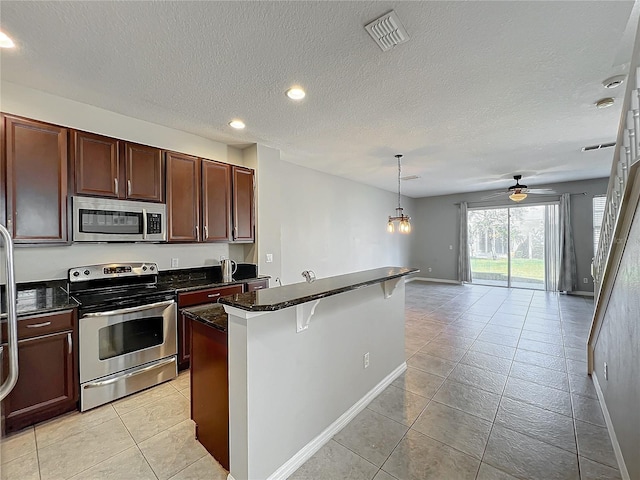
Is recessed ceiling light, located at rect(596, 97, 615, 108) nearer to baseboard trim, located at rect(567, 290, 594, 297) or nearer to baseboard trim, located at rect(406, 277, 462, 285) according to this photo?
baseboard trim, located at rect(567, 290, 594, 297)

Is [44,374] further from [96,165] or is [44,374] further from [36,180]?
[96,165]

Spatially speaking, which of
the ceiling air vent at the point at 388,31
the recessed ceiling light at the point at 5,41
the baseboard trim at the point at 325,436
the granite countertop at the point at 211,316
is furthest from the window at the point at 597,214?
the recessed ceiling light at the point at 5,41

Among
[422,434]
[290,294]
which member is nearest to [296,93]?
[290,294]

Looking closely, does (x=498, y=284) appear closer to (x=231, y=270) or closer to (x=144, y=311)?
(x=231, y=270)

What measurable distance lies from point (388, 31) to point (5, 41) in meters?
2.54

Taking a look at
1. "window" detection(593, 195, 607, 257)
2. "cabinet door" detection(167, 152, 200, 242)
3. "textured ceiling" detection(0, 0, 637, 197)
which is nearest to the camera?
"textured ceiling" detection(0, 0, 637, 197)

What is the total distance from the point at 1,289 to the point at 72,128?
145 cm

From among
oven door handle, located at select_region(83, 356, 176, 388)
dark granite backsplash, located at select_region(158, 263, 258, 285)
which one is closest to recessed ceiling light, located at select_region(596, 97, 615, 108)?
dark granite backsplash, located at select_region(158, 263, 258, 285)

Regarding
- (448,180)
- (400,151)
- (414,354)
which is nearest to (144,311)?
(414,354)

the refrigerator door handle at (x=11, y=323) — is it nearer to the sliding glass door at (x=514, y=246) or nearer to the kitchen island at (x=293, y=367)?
the kitchen island at (x=293, y=367)

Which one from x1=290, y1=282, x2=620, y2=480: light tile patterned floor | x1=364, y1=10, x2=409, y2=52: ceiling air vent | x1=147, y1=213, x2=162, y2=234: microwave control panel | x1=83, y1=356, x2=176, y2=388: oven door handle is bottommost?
x1=290, y1=282, x2=620, y2=480: light tile patterned floor

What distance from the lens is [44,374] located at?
7.16 ft

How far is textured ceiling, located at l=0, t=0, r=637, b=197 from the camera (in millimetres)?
1658

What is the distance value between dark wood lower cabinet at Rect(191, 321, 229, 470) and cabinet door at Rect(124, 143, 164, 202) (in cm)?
179
